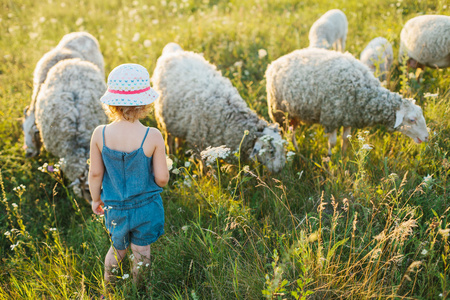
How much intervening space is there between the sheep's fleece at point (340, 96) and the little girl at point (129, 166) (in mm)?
2499

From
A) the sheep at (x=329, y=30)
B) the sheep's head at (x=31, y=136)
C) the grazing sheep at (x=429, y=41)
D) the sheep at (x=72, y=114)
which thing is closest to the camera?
the sheep at (x=72, y=114)

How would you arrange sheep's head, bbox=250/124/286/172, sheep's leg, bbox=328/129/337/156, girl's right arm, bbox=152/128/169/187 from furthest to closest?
sheep's leg, bbox=328/129/337/156, sheep's head, bbox=250/124/286/172, girl's right arm, bbox=152/128/169/187

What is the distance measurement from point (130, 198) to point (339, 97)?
295cm

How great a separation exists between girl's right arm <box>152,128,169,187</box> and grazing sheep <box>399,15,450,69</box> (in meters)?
4.27

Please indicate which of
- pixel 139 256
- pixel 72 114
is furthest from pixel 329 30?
pixel 139 256

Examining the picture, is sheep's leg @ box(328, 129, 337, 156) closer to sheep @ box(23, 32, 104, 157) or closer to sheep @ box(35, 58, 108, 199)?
sheep @ box(35, 58, 108, 199)

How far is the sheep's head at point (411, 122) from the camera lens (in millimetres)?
3994

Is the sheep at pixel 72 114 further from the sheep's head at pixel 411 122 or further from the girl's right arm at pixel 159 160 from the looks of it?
the sheep's head at pixel 411 122

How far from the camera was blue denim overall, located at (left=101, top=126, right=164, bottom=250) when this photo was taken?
239 cm

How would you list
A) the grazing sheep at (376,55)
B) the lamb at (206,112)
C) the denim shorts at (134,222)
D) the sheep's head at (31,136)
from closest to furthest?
1. the denim shorts at (134,222)
2. the lamb at (206,112)
3. the sheep's head at (31,136)
4. the grazing sheep at (376,55)

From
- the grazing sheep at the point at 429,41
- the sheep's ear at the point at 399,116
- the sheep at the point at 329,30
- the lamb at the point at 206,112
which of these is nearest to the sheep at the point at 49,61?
the lamb at the point at 206,112

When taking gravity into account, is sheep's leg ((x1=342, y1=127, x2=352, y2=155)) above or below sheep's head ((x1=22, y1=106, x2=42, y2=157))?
below

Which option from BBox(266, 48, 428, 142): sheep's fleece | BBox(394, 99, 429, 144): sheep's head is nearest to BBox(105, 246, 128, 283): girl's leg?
BBox(266, 48, 428, 142): sheep's fleece

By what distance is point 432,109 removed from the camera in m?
4.43
